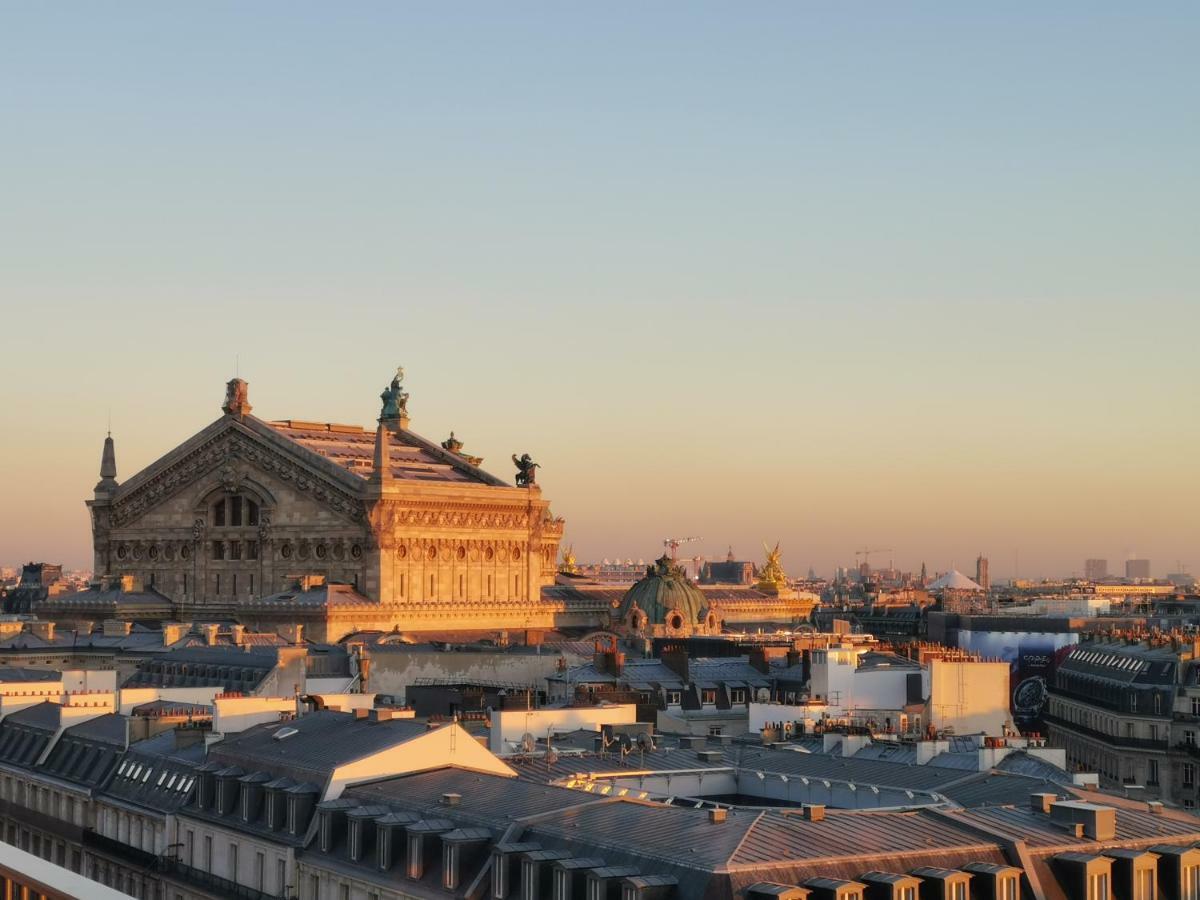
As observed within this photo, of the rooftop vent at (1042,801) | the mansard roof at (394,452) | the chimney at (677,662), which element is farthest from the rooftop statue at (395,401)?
the rooftop vent at (1042,801)

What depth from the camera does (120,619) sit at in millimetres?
135625

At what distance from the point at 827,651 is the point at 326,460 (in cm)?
5425

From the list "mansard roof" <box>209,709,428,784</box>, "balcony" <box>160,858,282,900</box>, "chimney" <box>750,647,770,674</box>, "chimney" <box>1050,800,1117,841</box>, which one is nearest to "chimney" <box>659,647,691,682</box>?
"chimney" <box>750,647,770,674</box>

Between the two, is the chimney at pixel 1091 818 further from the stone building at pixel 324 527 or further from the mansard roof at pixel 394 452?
the mansard roof at pixel 394 452

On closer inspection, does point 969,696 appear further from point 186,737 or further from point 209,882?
point 209,882

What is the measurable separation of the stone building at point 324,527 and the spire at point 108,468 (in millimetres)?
98

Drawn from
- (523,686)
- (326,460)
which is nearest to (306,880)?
(523,686)

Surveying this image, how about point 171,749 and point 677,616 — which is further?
point 677,616

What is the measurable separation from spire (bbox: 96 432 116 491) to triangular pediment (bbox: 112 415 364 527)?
5.11 ft

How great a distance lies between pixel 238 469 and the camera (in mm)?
139375

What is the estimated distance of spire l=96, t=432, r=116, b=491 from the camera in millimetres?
148375

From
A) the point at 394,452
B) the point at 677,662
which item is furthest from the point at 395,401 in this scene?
the point at 677,662

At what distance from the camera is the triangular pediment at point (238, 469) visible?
133375mm

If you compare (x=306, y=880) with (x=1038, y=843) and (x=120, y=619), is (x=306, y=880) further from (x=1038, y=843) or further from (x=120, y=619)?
(x=120, y=619)
